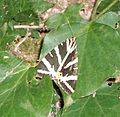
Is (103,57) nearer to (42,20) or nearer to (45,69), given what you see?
(45,69)

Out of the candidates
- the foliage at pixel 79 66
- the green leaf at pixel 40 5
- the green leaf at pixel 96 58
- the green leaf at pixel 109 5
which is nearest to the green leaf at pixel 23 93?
the foliage at pixel 79 66

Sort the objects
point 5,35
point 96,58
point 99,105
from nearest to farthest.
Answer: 1. point 96,58
2. point 99,105
3. point 5,35

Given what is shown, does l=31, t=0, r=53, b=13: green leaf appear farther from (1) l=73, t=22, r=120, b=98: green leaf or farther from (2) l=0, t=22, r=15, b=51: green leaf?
(1) l=73, t=22, r=120, b=98: green leaf

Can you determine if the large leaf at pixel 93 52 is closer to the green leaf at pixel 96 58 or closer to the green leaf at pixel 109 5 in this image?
the green leaf at pixel 96 58

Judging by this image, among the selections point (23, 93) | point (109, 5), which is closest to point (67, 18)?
point (109, 5)

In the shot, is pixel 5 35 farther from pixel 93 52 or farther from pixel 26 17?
pixel 93 52
